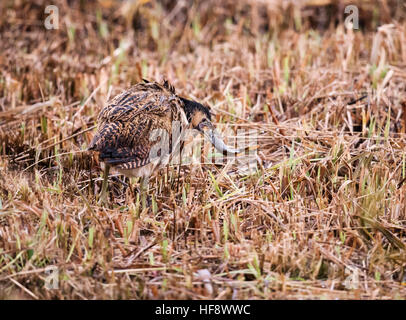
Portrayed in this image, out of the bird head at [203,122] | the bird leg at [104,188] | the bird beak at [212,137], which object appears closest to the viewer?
the bird leg at [104,188]

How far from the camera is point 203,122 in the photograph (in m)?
4.88

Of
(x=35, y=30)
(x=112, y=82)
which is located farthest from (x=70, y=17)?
(x=112, y=82)

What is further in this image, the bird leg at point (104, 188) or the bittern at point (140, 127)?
the bird leg at point (104, 188)

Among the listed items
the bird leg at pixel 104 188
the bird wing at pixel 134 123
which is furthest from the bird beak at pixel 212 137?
the bird leg at pixel 104 188

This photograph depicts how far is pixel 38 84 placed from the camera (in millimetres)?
6266

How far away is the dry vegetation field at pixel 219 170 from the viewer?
11.9 feet

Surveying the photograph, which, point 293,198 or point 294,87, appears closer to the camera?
point 293,198

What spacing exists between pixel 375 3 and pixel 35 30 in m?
4.27

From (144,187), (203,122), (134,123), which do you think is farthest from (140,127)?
(203,122)

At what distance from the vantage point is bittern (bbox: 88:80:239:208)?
13.4 ft

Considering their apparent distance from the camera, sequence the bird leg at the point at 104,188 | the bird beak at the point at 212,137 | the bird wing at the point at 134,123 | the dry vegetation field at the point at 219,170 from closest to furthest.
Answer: the dry vegetation field at the point at 219,170
the bird wing at the point at 134,123
the bird leg at the point at 104,188
the bird beak at the point at 212,137

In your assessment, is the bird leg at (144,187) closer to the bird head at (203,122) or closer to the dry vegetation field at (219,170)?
the dry vegetation field at (219,170)

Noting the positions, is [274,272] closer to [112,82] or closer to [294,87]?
[294,87]
